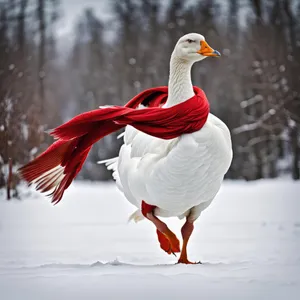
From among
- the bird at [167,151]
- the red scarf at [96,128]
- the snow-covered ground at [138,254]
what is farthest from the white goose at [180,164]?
the snow-covered ground at [138,254]

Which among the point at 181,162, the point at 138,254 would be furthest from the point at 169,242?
the point at 181,162

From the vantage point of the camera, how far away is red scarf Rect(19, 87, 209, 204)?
473cm

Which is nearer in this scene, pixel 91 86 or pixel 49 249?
pixel 49 249

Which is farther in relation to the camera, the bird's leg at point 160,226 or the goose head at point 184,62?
the bird's leg at point 160,226

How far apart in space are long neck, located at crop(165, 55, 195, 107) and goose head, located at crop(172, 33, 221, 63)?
0.19ft

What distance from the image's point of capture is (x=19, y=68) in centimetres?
1155

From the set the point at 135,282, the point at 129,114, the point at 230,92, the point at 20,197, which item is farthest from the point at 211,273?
the point at 230,92

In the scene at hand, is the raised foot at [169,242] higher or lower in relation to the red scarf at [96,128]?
lower

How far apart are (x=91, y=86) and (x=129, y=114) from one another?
65.1 ft

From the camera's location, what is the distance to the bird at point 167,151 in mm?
4648

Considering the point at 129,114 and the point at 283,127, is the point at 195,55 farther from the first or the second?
the point at 283,127

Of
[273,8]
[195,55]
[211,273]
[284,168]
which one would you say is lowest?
[284,168]

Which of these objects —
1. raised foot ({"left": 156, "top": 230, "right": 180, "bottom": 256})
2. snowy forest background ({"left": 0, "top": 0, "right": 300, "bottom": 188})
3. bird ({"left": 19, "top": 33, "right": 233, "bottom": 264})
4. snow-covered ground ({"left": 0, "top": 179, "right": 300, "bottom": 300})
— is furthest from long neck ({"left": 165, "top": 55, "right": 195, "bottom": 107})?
snowy forest background ({"left": 0, "top": 0, "right": 300, "bottom": 188})

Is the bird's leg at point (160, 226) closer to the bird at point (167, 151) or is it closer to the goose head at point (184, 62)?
the bird at point (167, 151)
